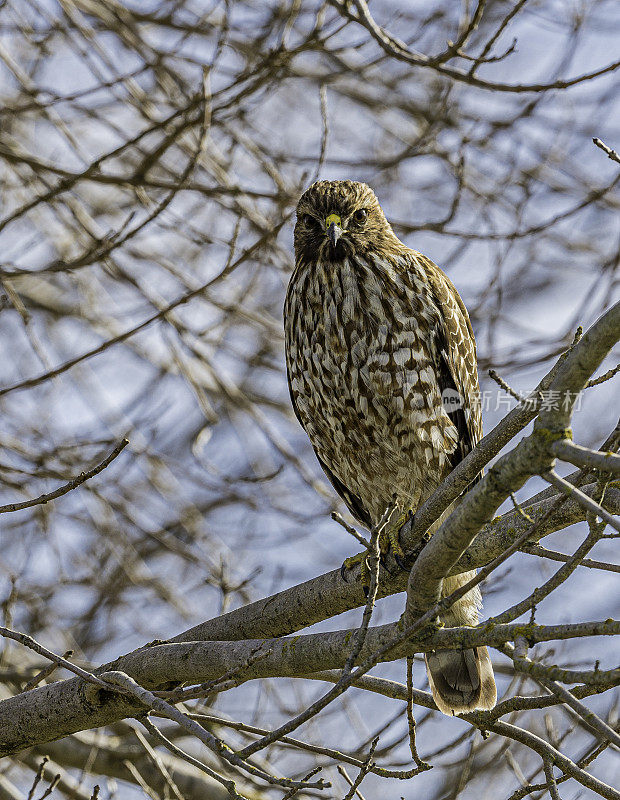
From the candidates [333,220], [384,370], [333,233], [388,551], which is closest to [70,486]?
[388,551]

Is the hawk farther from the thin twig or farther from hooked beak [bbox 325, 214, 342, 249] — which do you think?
the thin twig

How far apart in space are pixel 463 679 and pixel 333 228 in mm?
1985

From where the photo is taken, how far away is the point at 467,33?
3.92m

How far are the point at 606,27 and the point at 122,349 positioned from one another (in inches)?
157

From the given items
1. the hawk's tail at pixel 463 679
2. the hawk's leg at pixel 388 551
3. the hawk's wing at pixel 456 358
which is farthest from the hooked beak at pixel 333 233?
the hawk's tail at pixel 463 679

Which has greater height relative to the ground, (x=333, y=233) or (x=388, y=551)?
(x=333, y=233)

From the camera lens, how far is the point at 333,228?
429 cm

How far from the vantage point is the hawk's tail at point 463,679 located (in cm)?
414

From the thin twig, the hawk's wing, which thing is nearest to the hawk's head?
the hawk's wing

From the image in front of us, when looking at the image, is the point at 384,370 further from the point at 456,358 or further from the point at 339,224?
the point at 339,224

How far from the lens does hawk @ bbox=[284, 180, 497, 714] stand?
4074 millimetres

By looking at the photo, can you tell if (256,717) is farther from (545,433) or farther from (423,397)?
(545,433)

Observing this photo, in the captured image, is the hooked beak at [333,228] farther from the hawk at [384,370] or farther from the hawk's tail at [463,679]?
the hawk's tail at [463,679]

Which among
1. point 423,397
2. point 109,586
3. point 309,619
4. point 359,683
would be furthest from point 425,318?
point 109,586
